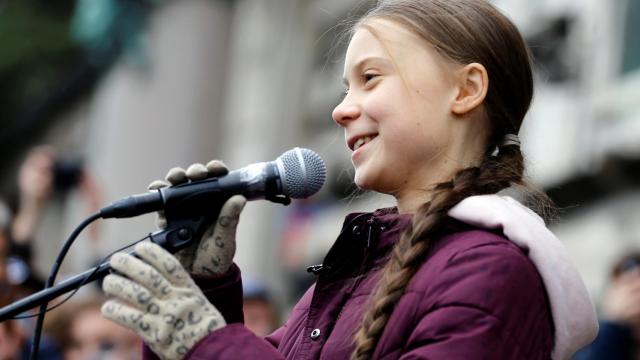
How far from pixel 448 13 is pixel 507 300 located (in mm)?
674

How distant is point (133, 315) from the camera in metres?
2.44

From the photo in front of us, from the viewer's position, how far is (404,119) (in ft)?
8.85

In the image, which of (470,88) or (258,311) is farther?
(258,311)

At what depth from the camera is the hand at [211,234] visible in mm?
2539

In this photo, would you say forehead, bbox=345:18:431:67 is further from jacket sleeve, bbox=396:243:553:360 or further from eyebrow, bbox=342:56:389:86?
jacket sleeve, bbox=396:243:553:360

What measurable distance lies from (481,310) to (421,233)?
24 centimetres

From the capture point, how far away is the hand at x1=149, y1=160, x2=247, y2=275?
2.54m

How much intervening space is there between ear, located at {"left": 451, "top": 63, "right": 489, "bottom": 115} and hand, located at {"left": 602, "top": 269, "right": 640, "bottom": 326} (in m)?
2.29

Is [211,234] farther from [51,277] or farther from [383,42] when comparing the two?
[383,42]

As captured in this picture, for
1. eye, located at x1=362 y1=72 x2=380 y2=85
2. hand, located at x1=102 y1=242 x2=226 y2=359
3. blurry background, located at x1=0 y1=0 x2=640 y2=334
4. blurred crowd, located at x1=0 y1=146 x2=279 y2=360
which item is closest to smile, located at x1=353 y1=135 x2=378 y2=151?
eye, located at x1=362 y1=72 x2=380 y2=85

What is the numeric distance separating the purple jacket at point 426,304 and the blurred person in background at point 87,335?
3.00 meters

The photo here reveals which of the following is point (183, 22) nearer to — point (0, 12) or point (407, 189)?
point (0, 12)

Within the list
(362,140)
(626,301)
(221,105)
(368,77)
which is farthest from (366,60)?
(221,105)

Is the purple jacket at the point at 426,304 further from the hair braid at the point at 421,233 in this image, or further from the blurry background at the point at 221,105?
the blurry background at the point at 221,105
